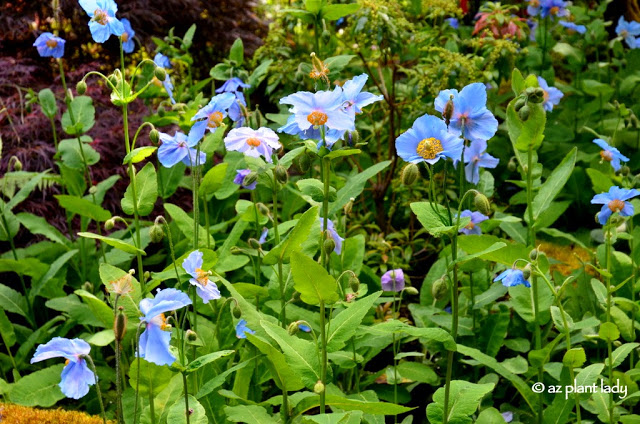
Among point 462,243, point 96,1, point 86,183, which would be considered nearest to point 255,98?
point 86,183

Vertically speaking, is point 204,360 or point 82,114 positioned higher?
point 82,114

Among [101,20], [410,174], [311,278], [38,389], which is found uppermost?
[101,20]

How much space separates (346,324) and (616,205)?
3.14 ft

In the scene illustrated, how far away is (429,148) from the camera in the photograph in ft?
4.91

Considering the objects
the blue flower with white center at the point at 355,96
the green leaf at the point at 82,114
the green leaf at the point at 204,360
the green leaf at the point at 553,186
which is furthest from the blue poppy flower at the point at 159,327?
the green leaf at the point at 82,114

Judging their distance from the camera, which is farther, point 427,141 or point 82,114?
point 82,114

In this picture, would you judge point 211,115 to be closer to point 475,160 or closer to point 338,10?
point 338,10

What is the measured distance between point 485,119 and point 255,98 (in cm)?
273

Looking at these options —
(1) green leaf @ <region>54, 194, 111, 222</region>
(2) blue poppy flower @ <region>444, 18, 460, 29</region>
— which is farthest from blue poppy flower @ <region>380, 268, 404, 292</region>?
(2) blue poppy flower @ <region>444, 18, 460, 29</region>

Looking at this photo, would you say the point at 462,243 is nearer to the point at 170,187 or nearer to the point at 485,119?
the point at 485,119

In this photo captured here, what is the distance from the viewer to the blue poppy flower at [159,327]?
1377mm

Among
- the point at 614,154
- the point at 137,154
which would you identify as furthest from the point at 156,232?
the point at 614,154

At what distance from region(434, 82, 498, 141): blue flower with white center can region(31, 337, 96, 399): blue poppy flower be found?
882 millimetres

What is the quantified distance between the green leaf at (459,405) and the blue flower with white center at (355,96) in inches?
26.2
